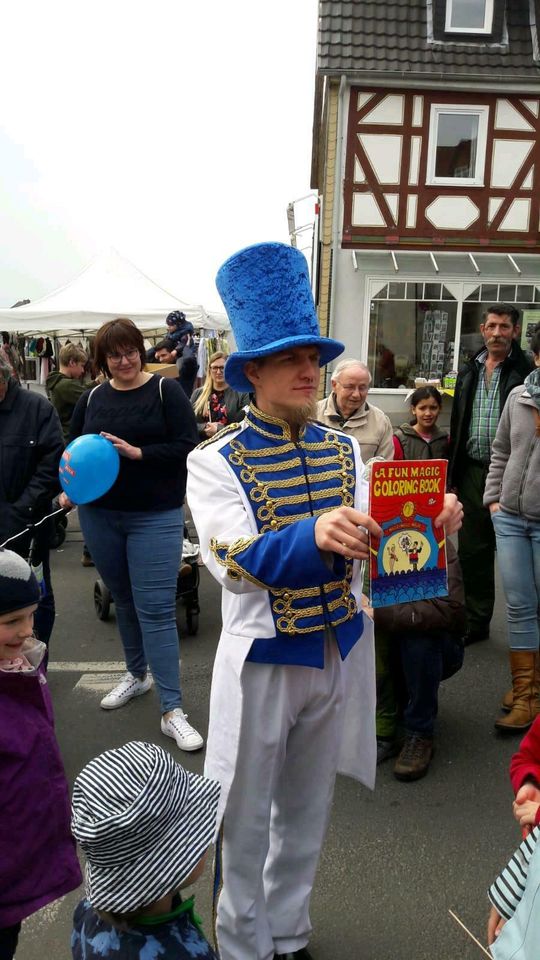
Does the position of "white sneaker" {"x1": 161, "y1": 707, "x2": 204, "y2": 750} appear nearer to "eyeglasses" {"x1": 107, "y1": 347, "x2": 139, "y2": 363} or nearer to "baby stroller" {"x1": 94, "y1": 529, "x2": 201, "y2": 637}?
"baby stroller" {"x1": 94, "y1": 529, "x2": 201, "y2": 637}

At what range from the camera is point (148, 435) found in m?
3.31

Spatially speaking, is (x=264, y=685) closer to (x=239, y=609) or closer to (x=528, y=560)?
(x=239, y=609)

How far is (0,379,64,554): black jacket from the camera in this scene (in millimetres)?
3303

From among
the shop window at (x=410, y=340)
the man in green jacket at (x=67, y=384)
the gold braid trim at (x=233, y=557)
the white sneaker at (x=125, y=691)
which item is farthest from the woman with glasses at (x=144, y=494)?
the shop window at (x=410, y=340)

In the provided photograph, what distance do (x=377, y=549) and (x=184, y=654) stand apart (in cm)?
326

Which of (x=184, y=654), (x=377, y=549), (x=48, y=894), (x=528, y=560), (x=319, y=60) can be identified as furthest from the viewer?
(x=319, y=60)

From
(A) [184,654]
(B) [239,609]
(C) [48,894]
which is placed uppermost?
(B) [239,609]

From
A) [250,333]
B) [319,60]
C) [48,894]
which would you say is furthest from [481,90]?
[48,894]

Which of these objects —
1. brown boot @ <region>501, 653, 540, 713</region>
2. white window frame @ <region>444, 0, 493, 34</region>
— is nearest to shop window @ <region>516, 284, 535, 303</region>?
white window frame @ <region>444, 0, 493, 34</region>

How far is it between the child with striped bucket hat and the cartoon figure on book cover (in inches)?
24.4

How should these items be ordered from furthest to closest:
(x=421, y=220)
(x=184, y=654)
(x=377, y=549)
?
(x=421, y=220)
(x=184, y=654)
(x=377, y=549)

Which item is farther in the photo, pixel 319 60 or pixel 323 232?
pixel 323 232

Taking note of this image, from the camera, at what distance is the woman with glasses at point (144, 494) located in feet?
10.7

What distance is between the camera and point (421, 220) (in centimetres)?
1288
